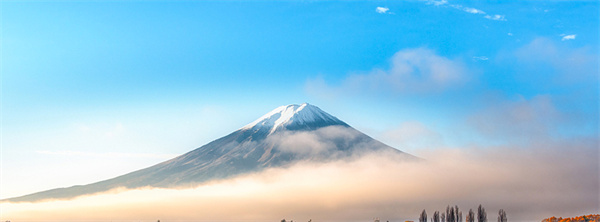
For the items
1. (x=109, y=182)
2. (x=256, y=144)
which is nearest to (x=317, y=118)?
(x=256, y=144)

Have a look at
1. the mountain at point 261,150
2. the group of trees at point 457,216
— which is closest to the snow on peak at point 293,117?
the mountain at point 261,150

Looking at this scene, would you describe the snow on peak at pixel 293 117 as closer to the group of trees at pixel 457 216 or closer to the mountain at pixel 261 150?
the mountain at pixel 261 150

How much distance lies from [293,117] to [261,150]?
15031 mm

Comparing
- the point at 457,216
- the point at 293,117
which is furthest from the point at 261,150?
the point at 457,216

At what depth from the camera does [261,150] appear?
168m

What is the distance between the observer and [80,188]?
174 metres

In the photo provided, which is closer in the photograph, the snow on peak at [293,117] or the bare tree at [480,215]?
the bare tree at [480,215]

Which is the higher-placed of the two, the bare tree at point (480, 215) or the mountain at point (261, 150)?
the mountain at point (261, 150)

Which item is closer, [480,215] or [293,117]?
[480,215]

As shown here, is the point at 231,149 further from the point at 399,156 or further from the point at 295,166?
the point at 399,156

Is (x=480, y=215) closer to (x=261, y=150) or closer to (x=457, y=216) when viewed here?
(x=457, y=216)

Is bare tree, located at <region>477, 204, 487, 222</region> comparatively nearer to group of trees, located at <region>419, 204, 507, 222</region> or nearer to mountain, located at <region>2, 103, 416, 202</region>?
group of trees, located at <region>419, 204, 507, 222</region>

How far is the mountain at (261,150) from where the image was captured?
523 ft

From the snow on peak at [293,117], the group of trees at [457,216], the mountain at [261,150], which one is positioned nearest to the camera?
the group of trees at [457,216]
